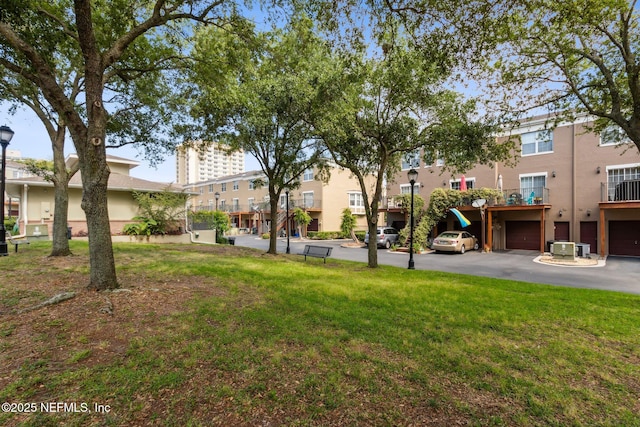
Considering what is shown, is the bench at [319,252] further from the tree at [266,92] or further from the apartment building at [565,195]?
the apartment building at [565,195]

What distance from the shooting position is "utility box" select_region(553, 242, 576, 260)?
1572 cm

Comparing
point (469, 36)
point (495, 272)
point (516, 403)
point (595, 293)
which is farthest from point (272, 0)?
point (495, 272)

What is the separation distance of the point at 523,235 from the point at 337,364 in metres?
23.6

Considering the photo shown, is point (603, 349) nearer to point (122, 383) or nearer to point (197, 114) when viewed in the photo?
point (122, 383)

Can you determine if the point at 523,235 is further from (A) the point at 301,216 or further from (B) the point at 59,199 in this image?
(B) the point at 59,199

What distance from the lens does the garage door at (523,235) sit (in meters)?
21.4

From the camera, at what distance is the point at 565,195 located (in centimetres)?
1998

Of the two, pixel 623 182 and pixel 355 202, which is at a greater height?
pixel 623 182

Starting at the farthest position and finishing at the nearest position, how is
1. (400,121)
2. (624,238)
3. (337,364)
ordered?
(624,238) < (400,121) < (337,364)

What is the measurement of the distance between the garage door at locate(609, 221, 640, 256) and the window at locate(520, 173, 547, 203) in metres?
4.24

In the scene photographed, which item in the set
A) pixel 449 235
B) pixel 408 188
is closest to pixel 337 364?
pixel 449 235

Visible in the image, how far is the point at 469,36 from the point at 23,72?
27.1ft

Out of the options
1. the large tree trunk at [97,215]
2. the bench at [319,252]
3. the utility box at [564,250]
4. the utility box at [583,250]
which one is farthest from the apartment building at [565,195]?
the large tree trunk at [97,215]

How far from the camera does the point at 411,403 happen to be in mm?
2939
